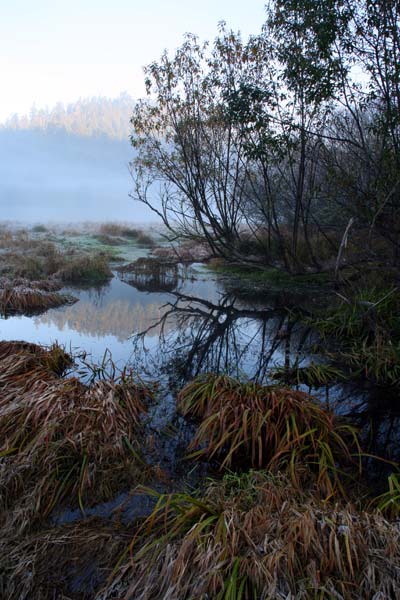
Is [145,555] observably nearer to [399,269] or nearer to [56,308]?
[399,269]

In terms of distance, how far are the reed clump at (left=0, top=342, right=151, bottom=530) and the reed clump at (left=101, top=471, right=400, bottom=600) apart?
0.91m

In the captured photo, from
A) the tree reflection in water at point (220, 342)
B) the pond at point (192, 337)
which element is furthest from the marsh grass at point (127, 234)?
the tree reflection in water at point (220, 342)

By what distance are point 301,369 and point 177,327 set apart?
389cm

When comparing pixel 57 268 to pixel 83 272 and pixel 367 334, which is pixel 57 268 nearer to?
pixel 83 272

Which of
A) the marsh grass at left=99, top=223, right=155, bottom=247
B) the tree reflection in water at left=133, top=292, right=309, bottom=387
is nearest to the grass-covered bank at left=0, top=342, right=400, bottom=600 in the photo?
the tree reflection in water at left=133, top=292, right=309, bottom=387

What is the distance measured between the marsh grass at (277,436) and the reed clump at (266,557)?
97cm

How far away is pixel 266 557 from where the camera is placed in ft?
7.73

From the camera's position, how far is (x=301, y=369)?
643 centimetres

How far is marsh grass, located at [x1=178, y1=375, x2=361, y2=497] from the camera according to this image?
12.6 ft

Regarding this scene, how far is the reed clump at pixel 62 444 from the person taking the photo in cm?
340

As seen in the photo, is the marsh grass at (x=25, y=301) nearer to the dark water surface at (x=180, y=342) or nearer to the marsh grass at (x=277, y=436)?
the dark water surface at (x=180, y=342)

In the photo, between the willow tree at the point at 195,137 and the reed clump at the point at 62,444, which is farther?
the willow tree at the point at 195,137

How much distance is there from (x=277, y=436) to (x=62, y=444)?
194 cm

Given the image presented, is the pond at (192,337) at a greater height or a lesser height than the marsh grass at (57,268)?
lesser
